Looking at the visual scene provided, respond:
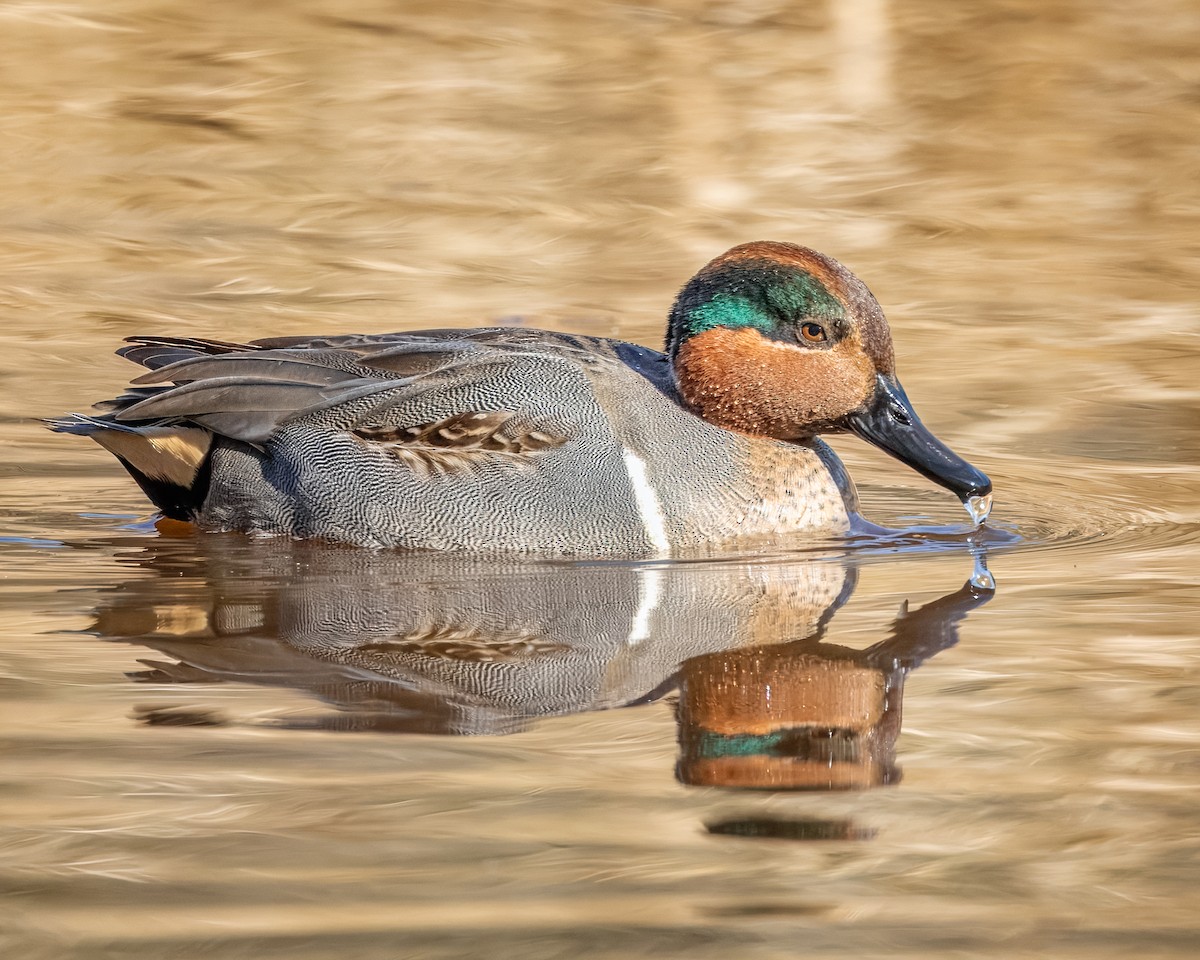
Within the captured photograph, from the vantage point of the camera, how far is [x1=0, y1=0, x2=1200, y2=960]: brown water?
3490 mm

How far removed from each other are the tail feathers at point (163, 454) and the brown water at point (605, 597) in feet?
0.63

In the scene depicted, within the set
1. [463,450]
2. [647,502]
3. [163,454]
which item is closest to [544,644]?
[647,502]

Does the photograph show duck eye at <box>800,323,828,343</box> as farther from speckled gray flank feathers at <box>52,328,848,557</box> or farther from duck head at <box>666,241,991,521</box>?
speckled gray flank feathers at <box>52,328,848,557</box>

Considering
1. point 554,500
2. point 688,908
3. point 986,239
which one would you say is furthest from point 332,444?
point 986,239

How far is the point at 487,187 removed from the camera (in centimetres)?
1208

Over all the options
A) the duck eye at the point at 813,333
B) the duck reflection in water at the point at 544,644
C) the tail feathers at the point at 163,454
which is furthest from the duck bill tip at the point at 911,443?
the tail feathers at the point at 163,454

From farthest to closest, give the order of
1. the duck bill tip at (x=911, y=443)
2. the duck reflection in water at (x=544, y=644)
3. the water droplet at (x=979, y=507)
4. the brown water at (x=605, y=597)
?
1. the water droplet at (x=979, y=507)
2. the duck bill tip at (x=911, y=443)
3. the duck reflection in water at (x=544, y=644)
4. the brown water at (x=605, y=597)

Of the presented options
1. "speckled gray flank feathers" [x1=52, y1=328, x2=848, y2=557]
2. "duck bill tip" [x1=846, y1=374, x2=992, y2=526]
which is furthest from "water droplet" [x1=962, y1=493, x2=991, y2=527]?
"speckled gray flank feathers" [x1=52, y1=328, x2=848, y2=557]

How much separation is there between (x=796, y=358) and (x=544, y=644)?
5.74ft

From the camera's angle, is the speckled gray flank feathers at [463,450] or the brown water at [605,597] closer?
the brown water at [605,597]

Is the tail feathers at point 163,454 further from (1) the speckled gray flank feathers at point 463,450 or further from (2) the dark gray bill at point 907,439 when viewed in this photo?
(2) the dark gray bill at point 907,439

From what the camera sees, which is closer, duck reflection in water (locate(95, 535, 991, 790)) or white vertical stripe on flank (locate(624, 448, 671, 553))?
duck reflection in water (locate(95, 535, 991, 790))

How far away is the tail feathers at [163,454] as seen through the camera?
21.8 feet

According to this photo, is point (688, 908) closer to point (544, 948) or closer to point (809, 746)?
point (544, 948)
